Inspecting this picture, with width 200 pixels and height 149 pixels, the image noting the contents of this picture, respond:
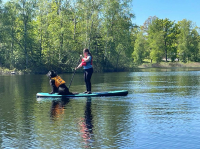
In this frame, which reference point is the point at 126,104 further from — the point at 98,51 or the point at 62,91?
the point at 98,51

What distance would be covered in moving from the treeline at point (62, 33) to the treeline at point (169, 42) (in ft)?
103

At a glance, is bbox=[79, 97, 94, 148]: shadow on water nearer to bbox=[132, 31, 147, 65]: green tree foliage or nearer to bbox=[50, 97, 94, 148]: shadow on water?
bbox=[50, 97, 94, 148]: shadow on water

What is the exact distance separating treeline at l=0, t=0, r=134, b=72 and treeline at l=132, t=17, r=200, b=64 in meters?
31.5

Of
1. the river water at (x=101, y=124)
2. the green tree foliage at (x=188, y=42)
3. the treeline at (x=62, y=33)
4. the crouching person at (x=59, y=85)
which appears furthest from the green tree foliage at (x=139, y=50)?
the river water at (x=101, y=124)

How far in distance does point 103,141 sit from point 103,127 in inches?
59.8

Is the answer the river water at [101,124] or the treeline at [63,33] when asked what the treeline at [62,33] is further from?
the river water at [101,124]

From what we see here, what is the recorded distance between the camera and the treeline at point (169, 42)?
96.9 metres

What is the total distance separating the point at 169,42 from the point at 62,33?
177 feet

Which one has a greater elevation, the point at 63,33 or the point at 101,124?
the point at 63,33

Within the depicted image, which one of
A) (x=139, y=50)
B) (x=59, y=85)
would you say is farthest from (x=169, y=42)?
(x=59, y=85)

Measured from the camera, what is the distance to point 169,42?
103 metres

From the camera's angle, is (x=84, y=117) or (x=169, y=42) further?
(x=169, y=42)

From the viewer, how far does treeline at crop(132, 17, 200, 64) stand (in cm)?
9688

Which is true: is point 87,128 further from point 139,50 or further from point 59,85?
point 139,50
